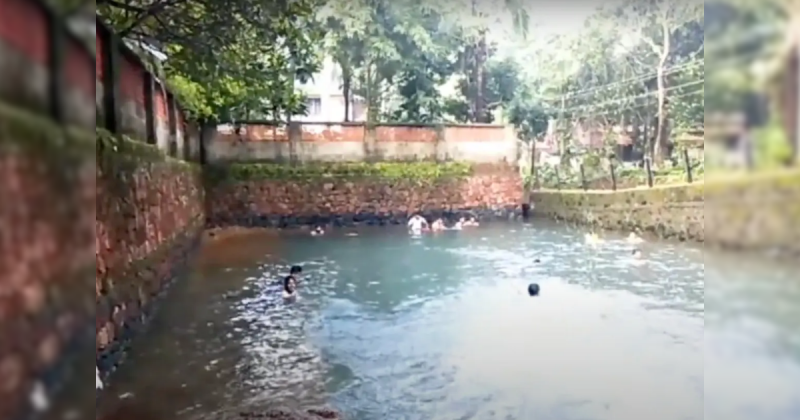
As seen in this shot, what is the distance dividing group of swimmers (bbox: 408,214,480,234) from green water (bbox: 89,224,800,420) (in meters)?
2.65

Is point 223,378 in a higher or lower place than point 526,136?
lower

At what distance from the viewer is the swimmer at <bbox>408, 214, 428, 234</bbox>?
8216mm

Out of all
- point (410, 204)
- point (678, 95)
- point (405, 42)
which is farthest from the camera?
point (410, 204)

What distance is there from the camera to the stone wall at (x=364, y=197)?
8.31m

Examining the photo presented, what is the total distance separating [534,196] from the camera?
31.1 ft

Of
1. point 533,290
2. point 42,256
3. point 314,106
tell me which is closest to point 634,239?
point 533,290

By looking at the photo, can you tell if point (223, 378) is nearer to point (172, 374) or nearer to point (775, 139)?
point (172, 374)

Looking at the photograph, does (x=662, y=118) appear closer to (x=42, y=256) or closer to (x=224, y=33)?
(x=224, y=33)

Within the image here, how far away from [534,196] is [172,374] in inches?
292

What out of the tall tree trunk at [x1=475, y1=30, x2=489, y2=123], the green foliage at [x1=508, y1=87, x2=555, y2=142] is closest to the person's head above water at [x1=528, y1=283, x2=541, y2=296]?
the tall tree trunk at [x1=475, y1=30, x2=489, y2=123]

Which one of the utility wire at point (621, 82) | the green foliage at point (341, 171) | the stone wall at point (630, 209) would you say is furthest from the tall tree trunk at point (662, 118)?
the green foliage at point (341, 171)

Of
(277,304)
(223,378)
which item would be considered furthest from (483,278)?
(223,378)

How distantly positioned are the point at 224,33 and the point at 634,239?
4.33 m

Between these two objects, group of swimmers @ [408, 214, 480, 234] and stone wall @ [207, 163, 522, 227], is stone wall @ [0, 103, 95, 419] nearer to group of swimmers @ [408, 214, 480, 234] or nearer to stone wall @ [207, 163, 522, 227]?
group of swimmers @ [408, 214, 480, 234]
